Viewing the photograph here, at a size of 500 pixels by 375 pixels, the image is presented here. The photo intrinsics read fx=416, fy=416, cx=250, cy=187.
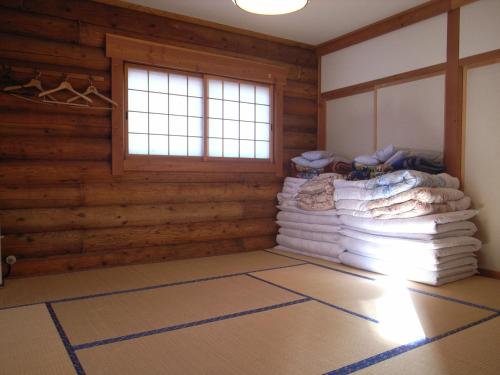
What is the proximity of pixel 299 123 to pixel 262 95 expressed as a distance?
27.2 inches

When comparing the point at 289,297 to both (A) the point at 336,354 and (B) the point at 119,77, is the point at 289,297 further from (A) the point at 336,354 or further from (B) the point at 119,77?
(B) the point at 119,77

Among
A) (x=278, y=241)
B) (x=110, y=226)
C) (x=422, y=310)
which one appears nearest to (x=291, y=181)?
(x=278, y=241)

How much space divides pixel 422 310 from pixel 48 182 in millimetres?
3527

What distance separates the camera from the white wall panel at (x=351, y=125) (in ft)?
17.2

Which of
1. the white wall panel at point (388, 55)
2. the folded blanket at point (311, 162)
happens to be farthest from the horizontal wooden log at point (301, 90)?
the folded blanket at point (311, 162)

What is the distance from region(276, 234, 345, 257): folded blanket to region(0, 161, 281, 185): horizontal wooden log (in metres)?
1.34

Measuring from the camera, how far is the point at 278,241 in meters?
5.47

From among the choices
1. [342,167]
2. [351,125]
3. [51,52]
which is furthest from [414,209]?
[51,52]

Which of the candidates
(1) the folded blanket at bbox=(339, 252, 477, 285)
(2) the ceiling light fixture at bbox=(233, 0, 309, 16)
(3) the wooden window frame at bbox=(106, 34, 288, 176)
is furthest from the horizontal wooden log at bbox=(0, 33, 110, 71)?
(1) the folded blanket at bbox=(339, 252, 477, 285)

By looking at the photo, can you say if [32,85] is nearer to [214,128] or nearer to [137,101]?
[137,101]

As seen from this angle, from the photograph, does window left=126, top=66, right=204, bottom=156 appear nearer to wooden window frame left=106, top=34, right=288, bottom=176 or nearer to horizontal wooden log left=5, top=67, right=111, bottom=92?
wooden window frame left=106, top=34, right=288, bottom=176

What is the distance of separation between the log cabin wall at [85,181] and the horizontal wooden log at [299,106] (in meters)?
0.95

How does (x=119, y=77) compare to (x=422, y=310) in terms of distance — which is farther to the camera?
(x=119, y=77)

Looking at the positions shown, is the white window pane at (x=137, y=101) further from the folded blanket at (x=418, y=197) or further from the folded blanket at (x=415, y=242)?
the folded blanket at (x=415, y=242)
